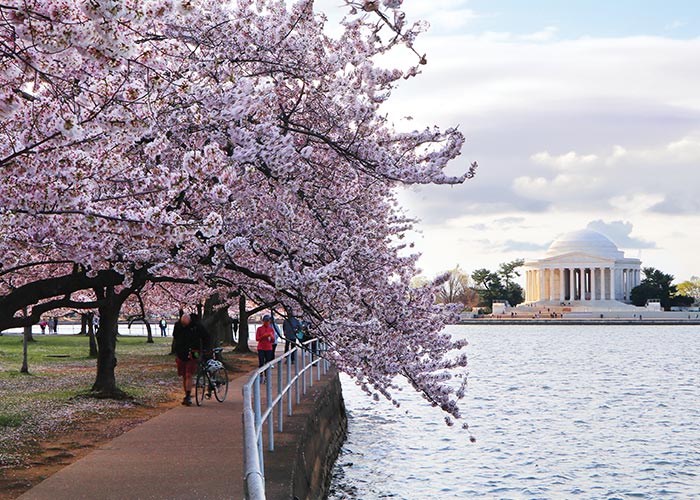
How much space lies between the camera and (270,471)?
10.8 metres

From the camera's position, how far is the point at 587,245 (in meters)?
168

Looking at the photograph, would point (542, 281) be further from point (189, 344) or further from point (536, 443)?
point (189, 344)

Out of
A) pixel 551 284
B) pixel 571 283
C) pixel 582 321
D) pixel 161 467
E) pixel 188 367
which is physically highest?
pixel 571 283

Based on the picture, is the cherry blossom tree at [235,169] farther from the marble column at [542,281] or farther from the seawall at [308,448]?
the marble column at [542,281]

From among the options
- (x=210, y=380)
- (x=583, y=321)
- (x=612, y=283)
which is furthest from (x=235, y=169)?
(x=612, y=283)

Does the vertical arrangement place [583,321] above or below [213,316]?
below

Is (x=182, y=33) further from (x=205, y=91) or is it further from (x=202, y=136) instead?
(x=205, y=91)

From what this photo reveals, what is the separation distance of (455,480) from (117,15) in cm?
1616

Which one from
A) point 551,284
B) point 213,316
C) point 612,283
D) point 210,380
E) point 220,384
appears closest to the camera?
point 210,380

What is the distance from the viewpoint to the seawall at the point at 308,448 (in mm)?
10625

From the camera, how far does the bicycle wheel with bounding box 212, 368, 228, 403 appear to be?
18531 mm

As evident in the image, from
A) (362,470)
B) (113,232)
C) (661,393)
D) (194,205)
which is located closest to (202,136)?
(194,205)

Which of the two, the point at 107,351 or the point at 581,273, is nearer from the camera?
the point at 107,351

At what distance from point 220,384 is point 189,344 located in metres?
1.21
